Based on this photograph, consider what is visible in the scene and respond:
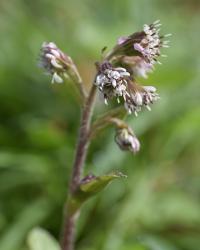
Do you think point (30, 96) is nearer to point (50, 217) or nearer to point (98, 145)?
point (98, 145)

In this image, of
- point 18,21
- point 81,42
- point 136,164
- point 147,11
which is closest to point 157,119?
point 136,164

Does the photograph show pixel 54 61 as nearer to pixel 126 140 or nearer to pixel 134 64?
pixel 134 64

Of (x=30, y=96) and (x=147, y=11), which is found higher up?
(x=147, y=11)

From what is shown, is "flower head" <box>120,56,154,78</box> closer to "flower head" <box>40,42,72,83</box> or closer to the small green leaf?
"flower head" <box>40,42,72,83</box>

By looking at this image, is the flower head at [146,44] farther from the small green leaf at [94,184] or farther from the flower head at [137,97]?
the small green leaf at [94,184]

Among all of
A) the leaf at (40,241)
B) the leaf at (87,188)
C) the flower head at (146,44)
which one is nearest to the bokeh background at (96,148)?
the leaf at (40,241)

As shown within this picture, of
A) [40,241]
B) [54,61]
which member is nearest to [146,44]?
[54,61]

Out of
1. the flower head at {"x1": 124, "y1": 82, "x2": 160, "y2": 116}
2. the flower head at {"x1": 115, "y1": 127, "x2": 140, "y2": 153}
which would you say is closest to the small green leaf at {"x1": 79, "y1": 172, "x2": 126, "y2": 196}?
the flower head at {"x1": 115, "y1": 127, "x2": 140, "y2": 153}
